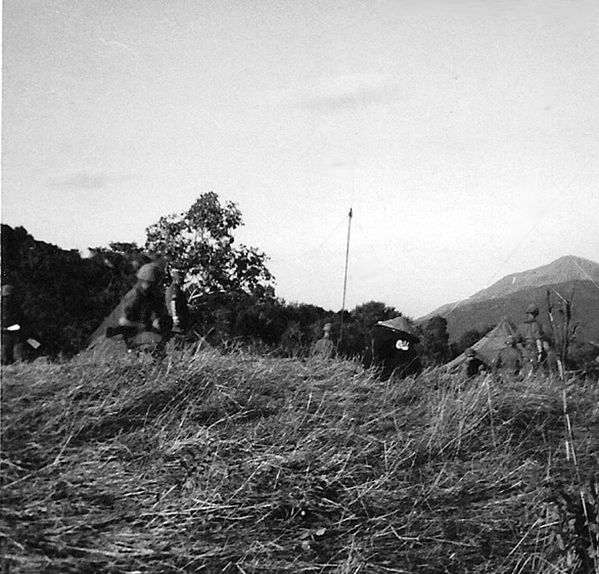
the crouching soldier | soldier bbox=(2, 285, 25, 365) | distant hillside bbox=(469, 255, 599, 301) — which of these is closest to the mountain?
distant hillside bbox=(469, 255, 599, 301)

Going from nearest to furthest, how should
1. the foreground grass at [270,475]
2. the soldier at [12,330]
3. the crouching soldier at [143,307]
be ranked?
the foreground grass at [270,475] → the soldier at [12,330] → the crouching soldier at [143,307]

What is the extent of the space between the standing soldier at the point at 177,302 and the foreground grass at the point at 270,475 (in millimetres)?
223

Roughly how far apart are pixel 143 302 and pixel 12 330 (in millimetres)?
787

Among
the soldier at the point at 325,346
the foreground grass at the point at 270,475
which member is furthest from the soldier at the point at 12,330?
the soldier at the point at 325,346

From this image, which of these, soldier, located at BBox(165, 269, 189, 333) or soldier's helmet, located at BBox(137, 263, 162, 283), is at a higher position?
soldier's helmet, located at BBox(137, 263, 162, 283)

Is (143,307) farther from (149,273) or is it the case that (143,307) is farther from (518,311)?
(518,311)

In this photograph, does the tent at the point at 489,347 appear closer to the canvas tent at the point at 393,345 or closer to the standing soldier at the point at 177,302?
the canvas tent at the point at 393,345

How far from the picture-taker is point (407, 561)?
365 cm

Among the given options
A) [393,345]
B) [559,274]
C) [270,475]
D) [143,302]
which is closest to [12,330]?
[143,302]

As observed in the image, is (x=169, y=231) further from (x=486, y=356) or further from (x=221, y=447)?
(x=486, y=356)

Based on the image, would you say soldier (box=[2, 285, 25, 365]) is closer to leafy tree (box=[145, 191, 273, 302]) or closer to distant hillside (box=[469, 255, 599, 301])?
leafy tree (box=[145, 191, 273, 302])

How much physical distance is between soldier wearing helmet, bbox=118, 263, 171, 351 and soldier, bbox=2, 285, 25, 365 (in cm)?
62

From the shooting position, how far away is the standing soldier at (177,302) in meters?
4.05

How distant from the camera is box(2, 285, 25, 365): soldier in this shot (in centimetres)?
330
